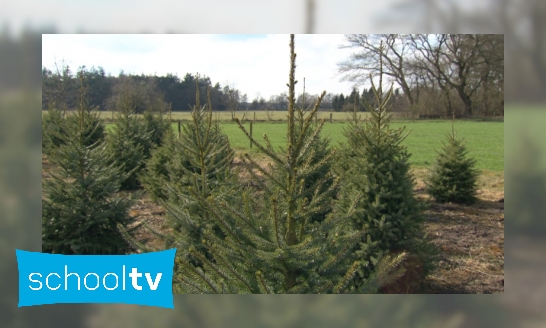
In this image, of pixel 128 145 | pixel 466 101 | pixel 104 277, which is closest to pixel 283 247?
pixel 104 277

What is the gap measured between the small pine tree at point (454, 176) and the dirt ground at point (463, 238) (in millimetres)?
231

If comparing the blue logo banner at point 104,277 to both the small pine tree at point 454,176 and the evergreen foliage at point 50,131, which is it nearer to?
the evergreen foliage at point 50,131

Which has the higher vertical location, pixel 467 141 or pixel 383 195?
pixel 467 141

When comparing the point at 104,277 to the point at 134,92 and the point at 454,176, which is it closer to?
the point at 454,176

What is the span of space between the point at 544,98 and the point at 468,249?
4.78 meters

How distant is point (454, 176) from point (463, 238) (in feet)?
7.85

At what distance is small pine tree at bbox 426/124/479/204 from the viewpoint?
8.50 m

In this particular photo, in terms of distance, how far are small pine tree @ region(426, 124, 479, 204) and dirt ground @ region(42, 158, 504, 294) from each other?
0.76 ft

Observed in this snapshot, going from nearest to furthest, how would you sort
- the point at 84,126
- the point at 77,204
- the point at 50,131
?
the point at 77,204 → the point at 84,126 → the point at 50,131

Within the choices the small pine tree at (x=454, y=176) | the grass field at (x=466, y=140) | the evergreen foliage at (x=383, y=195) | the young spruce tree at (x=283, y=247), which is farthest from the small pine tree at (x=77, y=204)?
the small pine tree at (x=454, y=176)

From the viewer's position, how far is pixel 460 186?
8.65 meters

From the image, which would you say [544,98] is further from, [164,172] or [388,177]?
[164,172]

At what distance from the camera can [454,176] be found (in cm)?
865

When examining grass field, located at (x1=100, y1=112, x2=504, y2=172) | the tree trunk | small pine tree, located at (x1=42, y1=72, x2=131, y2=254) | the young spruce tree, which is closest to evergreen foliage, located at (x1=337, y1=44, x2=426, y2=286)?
the young spruce tree
